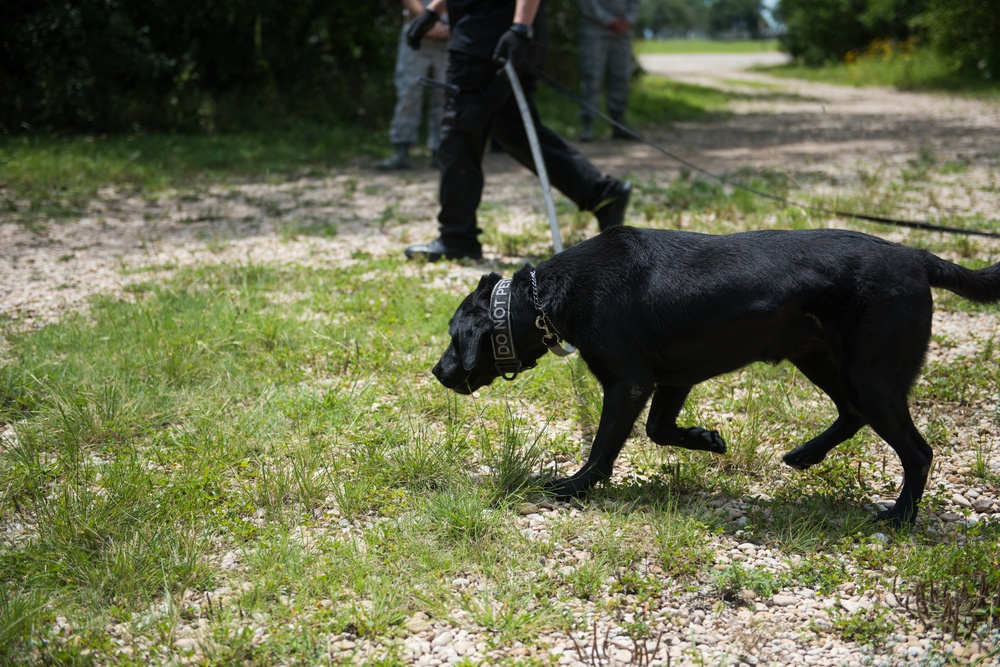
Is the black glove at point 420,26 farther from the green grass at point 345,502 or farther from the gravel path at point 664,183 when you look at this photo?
the green grass at point 345,502

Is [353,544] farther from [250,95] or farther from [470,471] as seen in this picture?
[250,95]

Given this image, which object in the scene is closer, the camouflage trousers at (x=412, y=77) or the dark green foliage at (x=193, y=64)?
the camouflage trousers at (x=412, y=77)

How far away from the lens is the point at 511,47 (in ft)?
17.8

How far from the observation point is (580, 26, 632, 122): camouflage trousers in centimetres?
1270

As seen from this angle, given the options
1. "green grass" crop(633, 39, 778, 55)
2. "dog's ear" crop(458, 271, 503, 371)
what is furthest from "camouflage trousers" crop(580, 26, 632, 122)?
"green grass" crop(633, 39, 778, 55)

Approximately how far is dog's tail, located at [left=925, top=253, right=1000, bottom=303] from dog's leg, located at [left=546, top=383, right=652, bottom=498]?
106 centimetres

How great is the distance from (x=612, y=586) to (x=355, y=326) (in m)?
2.59

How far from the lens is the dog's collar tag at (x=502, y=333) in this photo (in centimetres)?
336

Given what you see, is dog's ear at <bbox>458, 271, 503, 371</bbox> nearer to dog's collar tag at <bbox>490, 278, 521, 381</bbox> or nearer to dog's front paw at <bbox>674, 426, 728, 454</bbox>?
dog's collar tag at <bbox>490, 278, 521, 381</bbox>

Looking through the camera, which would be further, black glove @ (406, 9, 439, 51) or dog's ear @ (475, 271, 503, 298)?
black glove @ (406, 9, 439, 51)

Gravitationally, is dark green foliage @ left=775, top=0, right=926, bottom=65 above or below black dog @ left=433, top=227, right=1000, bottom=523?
above

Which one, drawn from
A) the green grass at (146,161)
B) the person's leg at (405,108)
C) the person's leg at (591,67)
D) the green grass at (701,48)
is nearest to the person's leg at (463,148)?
the green grass at (146,161)

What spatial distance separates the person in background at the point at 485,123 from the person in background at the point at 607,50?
6.63 metres

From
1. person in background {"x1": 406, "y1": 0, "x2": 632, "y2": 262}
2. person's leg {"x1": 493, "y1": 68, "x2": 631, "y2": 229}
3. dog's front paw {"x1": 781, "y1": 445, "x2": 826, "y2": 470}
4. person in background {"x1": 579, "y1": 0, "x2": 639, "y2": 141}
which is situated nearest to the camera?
dog's front paw {"x1": 781, "y1": 445, "x2": 826, "y2": 470}
